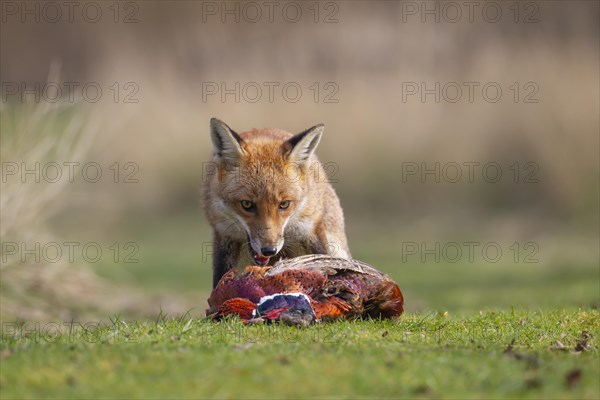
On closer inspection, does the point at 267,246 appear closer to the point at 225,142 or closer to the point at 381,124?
the point at 225,142

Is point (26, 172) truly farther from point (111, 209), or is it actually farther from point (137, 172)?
point (137, 172)

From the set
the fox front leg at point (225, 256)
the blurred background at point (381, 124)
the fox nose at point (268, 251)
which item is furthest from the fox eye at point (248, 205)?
the blurred background at point (381, 124)

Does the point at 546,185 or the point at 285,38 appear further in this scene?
the point at 285,38

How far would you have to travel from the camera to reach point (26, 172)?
14.2 metres

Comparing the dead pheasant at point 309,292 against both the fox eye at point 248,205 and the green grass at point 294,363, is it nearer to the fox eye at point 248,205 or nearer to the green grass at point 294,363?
the green grass at point 294,363

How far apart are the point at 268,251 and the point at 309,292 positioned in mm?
685

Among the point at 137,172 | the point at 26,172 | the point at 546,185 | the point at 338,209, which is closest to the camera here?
the point at 338,209

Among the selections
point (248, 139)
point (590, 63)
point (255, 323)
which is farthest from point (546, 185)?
point (255, 323)

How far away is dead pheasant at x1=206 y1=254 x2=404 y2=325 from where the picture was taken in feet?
26.7

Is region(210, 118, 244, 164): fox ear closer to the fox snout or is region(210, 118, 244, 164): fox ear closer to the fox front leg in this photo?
the fox front leg

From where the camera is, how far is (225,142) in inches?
368

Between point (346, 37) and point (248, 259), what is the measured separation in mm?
24963

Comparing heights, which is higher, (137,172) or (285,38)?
(285,38)

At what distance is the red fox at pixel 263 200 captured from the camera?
8969 mm
